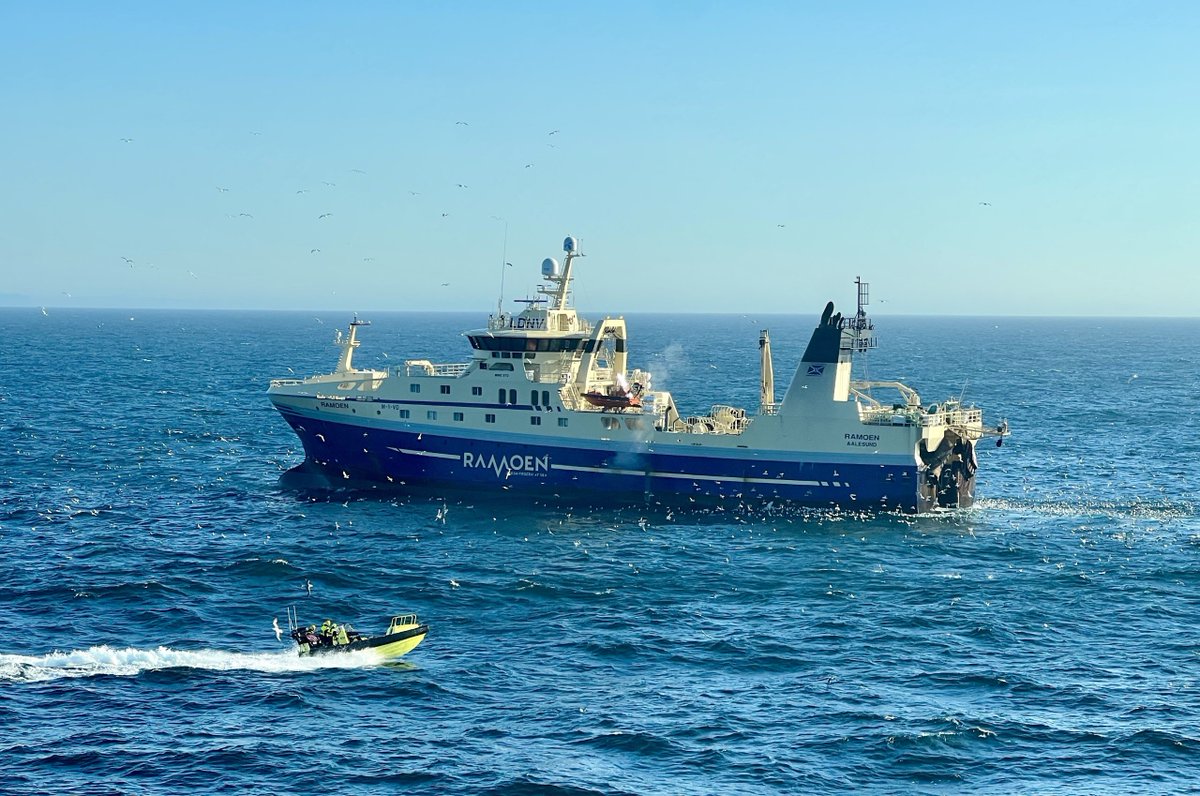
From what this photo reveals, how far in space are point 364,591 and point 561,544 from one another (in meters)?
10.1

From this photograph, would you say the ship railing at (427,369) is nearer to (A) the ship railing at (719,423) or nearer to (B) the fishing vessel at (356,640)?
(A) the ship railing at (719,423)

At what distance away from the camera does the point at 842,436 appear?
184 feet

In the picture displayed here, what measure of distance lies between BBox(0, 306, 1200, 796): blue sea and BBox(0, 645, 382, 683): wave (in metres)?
0.12

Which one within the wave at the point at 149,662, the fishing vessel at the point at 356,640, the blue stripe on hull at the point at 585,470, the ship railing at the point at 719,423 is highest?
the ship railing at the point at 719,423

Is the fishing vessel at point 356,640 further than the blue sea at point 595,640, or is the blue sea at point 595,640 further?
the fishing vessel at point 356,640

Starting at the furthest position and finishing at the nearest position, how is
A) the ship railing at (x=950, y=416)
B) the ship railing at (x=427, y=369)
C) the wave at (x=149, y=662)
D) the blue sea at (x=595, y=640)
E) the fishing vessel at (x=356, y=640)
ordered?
the ship railing at (x=427, y=369)
the ship railing at (x=950, y=416)
the fishing vessel at (x=356, y=640)
the wave at (x=149, y=662)
the blue sea at (x=595, y=640)

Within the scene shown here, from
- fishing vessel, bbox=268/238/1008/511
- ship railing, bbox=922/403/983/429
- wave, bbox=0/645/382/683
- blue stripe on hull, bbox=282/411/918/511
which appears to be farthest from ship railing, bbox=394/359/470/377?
wave, bbox=0/645/382/683

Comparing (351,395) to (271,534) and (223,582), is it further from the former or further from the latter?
(223,582)

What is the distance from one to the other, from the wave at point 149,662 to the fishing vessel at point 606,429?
23.5m

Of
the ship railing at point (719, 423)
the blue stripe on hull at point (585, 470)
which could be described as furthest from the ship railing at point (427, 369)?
the ship railing at point (719, 423)

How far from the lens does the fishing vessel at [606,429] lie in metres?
56.2

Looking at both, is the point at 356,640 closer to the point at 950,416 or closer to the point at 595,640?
the point at 595,640

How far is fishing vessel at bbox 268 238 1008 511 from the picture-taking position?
185 ft

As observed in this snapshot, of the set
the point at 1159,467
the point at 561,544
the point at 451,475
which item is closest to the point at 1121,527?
the point at 1159,467
